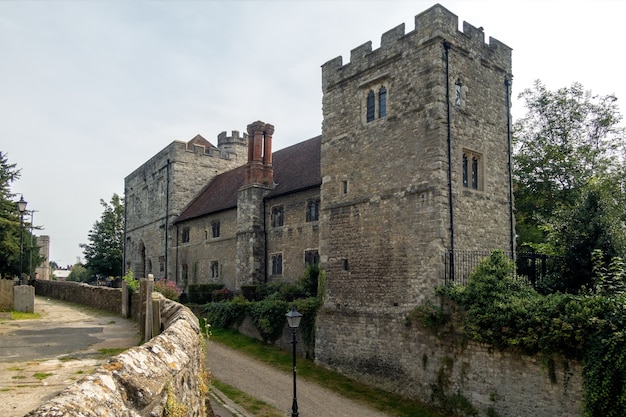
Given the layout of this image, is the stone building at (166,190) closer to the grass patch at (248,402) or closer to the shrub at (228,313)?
the shrub at (228,313)

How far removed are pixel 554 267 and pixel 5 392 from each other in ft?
52.0

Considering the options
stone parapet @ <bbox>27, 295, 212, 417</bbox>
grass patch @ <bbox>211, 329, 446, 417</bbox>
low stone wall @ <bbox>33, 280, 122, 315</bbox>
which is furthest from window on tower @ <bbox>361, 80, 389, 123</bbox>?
stone parapet @ <bbox>27, 295, 212, 417</bbox>

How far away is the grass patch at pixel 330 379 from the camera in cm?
1627

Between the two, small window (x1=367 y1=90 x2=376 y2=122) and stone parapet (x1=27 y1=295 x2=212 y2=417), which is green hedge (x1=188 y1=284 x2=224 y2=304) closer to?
small window (x1=367 y1=90 x2=376 y2=122)

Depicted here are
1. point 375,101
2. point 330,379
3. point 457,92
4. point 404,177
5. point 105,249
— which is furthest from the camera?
point 105,249

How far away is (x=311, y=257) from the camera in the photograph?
2538cm

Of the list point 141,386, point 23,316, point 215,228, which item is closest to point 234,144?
point 215,228

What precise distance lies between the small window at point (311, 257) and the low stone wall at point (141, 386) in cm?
1837

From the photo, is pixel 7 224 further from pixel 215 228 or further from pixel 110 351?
pixel 110 351

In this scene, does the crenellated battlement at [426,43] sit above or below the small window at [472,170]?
above

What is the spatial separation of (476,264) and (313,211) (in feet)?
33.3

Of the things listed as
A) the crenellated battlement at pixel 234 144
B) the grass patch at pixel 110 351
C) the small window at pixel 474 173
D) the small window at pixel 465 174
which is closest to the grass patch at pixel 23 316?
the grass patch at pixel 110 351

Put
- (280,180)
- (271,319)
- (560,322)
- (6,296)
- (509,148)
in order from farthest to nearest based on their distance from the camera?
(280,180) → (271,319) → (6,296) → (509,148) → (560,322)

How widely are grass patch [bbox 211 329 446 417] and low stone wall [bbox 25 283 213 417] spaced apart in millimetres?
11245
